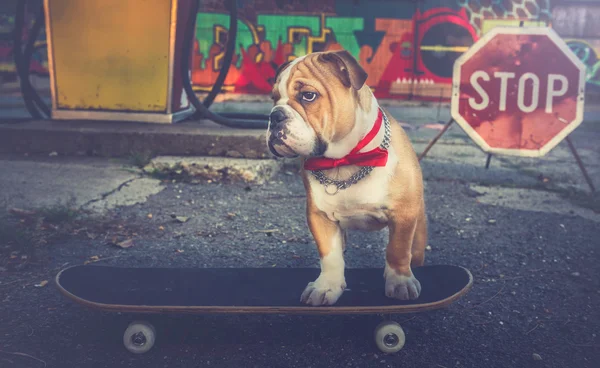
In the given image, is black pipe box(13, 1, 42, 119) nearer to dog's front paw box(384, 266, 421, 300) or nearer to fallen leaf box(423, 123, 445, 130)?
dog's front paw box(384, 266, 421, 300)

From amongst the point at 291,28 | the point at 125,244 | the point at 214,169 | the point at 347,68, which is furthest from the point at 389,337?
the point at 291,28

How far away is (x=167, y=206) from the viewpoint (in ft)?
12.0

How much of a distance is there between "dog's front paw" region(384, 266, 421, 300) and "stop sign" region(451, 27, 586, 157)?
271cm

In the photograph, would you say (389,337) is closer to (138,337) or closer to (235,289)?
(235,289)

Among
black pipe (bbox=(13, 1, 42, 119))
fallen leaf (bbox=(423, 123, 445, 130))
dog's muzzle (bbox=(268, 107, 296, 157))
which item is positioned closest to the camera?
dog's muzzle (bbox=(268, 107, 296, 157))

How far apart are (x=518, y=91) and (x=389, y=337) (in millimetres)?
3056

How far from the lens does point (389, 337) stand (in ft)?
6.34

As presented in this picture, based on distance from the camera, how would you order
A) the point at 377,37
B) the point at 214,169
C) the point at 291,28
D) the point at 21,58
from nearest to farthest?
the point at 214,169
the point at 21,58
the point at 377,37
the point at 291,28

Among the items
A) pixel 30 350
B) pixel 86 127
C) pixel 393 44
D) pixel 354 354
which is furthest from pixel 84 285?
pixel 393 44

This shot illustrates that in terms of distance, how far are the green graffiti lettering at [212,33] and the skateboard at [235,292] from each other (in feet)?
29.4

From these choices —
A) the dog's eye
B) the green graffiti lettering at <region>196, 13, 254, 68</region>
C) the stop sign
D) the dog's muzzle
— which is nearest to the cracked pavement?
the stop sign

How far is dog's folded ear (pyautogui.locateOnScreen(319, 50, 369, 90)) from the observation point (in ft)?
6.07

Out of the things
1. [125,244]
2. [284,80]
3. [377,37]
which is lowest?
[125,244]

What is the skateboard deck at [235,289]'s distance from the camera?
1.88 meters
